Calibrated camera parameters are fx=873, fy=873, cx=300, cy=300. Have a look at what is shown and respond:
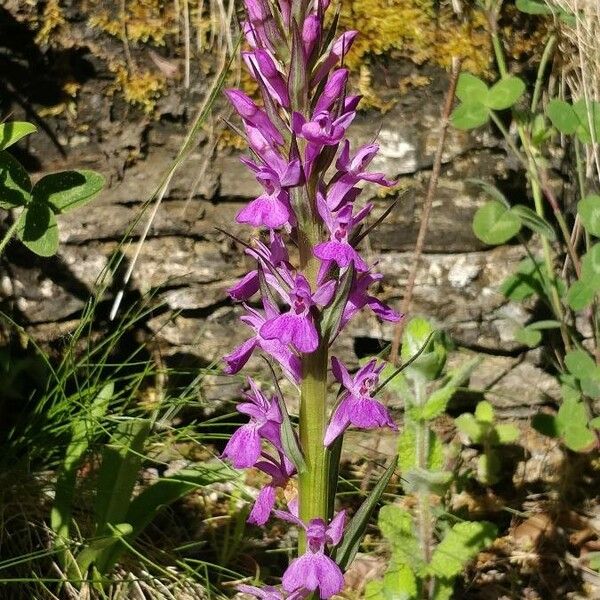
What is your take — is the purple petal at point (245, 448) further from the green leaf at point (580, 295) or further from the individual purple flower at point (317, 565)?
the green leaf at point (580, 295)

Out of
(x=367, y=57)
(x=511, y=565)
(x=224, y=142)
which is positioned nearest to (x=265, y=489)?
(x=511, y=565)

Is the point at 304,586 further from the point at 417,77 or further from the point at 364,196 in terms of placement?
the point at 417,77

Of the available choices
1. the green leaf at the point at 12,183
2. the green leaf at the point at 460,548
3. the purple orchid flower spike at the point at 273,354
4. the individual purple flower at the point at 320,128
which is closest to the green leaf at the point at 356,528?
the purple orchid flower spike at the point at 273,354

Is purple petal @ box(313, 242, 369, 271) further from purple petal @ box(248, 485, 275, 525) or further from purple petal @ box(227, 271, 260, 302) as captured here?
purple petal @ box(248, 485, 275, 525)

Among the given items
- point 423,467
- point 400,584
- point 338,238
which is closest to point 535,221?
point 423,467

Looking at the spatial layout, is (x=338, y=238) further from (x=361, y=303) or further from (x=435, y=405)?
(x=435, y=405)
